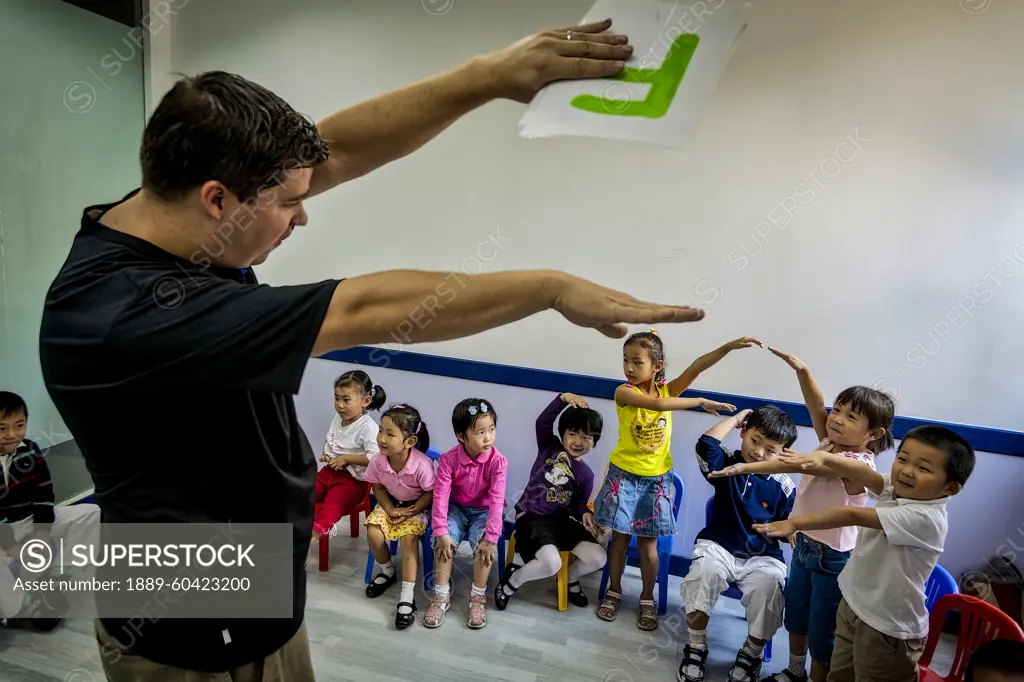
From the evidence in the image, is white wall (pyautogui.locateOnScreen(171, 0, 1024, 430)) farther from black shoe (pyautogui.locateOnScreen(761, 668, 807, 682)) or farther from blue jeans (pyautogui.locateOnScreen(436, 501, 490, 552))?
black shoe (pyautogui.locateOnScreen(761, 668, 807, 682))

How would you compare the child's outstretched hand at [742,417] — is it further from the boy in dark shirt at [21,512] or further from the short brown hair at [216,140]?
the boy in dark shirt at [21,512]

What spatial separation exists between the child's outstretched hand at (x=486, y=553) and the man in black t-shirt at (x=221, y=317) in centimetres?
163

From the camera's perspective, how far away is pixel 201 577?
0.90m

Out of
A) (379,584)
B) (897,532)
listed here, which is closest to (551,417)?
(379,584)

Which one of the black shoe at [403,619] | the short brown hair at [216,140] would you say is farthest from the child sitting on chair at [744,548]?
the short brown hair at [216,140]

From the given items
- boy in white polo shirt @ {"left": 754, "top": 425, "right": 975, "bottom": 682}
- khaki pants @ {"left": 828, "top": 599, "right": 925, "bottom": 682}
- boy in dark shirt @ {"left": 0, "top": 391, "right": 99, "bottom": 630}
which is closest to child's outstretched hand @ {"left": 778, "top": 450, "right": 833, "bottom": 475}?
boy in white polo shirt @ {"left": 754, "top": 425, "right": 975, "bottom": 682}

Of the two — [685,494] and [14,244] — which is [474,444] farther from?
[14,244]

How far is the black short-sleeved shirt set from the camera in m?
0.67

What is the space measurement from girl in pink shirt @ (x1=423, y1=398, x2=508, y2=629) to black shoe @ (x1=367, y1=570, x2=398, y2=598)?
10.3 inches

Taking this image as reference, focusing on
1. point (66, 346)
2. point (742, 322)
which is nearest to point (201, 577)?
point (66, 346)

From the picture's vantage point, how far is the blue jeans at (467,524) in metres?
2.59

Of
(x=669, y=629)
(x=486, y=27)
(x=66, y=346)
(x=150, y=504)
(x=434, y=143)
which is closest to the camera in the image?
(x=66, y=346)

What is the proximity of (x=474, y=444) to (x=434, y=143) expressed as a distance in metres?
1.37

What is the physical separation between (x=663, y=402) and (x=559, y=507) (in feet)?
2.39
